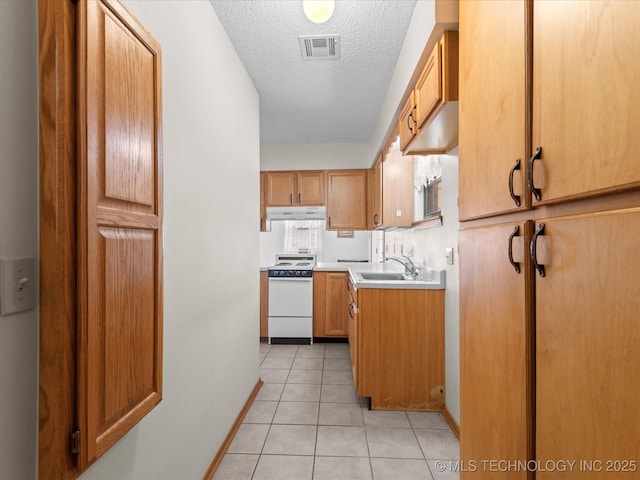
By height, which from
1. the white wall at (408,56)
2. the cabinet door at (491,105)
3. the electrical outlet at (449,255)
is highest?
the white wall at (408,56)

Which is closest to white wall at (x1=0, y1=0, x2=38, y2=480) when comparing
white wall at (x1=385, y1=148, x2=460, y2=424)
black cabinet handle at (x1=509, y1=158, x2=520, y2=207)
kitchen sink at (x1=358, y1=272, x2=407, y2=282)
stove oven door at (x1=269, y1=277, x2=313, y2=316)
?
black cabinet handle at (x1=509, y1=158, x2=520, y2=207)

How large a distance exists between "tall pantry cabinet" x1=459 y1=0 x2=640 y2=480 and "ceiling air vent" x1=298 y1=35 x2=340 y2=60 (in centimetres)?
131

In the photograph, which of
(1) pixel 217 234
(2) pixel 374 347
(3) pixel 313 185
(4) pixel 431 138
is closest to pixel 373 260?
(3) pixel 313 185

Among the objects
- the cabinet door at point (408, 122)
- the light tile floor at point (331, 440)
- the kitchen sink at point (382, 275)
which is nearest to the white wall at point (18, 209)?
the light tile floor at point (331, 440)

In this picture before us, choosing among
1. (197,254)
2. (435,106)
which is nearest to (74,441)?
(197,254)

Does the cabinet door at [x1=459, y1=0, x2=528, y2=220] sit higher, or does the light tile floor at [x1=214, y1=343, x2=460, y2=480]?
the cabinet door at [x1=459, y1=0, x2=528, y2=220]

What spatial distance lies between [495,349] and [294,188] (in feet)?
12.9

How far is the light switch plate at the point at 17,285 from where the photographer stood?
68cm

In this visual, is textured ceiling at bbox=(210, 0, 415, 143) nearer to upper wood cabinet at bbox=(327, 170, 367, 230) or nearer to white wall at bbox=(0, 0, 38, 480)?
upper wood cabinet at bbox=(327, 170, 367, 230)

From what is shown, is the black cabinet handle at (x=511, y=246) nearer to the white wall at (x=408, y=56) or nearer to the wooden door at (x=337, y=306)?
the white wall at (x=408, y=56)

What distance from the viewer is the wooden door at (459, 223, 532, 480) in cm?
82

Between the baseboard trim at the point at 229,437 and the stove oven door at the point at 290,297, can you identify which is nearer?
the baseboard trim at the point at 229,437

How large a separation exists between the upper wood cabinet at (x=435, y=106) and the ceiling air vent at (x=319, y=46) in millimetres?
632

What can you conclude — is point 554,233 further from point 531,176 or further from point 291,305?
point 291,305
